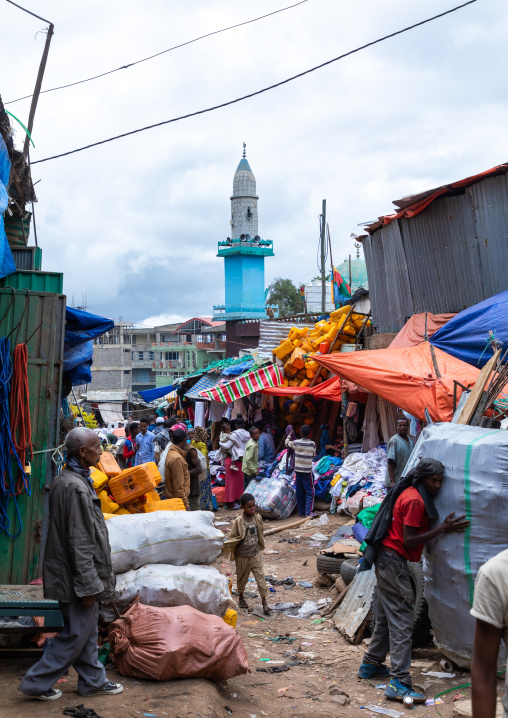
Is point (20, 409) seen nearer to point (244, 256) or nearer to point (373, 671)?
point (373, 671)

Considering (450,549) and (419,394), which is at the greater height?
(419,394)

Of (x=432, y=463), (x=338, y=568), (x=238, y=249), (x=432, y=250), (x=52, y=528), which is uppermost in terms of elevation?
(x=238, y=249)

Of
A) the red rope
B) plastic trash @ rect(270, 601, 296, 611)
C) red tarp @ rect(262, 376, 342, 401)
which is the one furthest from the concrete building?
the red rope

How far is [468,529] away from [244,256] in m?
54.2

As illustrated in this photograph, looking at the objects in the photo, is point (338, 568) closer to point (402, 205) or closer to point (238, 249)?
point (402, 205)

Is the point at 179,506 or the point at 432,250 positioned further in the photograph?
the point at 432,250

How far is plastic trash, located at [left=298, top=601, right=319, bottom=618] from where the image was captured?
774 cm

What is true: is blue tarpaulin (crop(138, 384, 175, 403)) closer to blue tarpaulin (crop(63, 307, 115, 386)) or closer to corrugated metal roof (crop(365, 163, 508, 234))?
corrugated metal roof (crop(365, 163, 508, 234))

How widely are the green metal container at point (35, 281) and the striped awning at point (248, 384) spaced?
10.6 metres

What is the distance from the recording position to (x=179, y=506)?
22.9ft

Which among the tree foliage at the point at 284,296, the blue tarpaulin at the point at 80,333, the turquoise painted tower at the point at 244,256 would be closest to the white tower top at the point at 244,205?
the turquoise painted tower at the point at 244,256

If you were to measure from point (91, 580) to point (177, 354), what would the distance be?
69.9 metres

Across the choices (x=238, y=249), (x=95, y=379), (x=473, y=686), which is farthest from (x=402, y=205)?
(x=95, y=379)

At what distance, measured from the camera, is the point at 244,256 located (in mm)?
58438
